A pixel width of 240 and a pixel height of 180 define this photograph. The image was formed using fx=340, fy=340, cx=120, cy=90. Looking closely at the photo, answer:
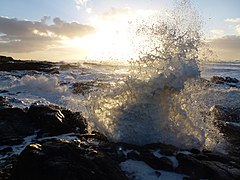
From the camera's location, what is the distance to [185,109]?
1130 centimetres

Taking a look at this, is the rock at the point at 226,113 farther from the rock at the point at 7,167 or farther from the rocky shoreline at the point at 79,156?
the rock at the point at 7,167

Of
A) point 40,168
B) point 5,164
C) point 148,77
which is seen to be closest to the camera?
point 40,168

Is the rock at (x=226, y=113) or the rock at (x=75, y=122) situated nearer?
the rock at (x=75, y=122)

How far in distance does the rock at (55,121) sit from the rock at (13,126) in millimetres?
326

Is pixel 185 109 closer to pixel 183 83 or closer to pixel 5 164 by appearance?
pixel 183 83

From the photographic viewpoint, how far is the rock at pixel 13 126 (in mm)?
10370

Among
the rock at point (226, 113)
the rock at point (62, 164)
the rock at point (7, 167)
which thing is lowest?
the rock at point (226, 113)

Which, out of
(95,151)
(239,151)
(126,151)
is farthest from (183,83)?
(95,151)

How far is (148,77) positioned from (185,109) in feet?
5.51

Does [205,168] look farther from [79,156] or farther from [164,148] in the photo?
[79,156]

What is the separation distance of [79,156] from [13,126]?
4977 mm

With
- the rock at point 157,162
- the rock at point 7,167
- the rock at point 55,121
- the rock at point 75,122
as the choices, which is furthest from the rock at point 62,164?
the rock at point 75,122

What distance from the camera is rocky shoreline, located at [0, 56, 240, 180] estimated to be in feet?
21.4

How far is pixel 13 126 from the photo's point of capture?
1117 centimetres
